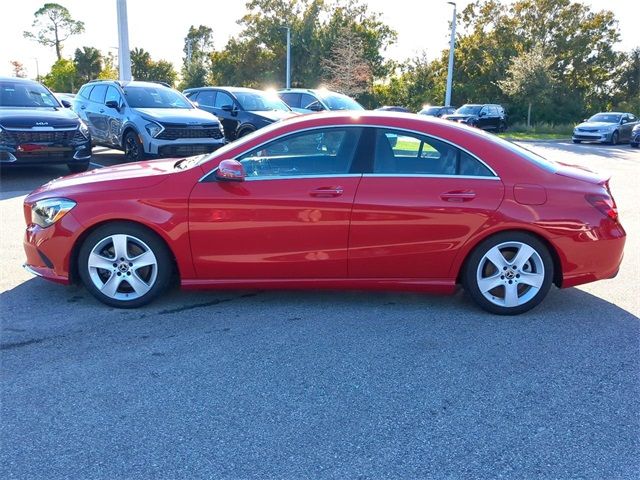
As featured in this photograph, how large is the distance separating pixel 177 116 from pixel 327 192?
7.52 m

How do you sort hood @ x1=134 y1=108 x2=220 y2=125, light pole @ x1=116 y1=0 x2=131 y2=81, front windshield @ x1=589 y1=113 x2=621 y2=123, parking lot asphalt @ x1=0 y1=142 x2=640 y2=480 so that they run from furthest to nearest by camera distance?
front windshield @ x1=589 y1=113 x2=621 y2=123 → light pole @ x1=116 y1=0 x2=131 y2=81 → hood @ x1=134 y1=108 x2=220 y2=125 → parking lot asphalt @ x1=0 y1=142 x2=640 y2=480

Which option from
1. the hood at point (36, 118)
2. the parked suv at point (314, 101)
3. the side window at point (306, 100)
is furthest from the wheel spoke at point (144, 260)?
the side window at point (306, 100)

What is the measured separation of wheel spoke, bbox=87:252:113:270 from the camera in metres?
4.40

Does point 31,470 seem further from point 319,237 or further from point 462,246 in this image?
point 462,246

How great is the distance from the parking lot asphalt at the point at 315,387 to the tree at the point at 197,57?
54.0 m

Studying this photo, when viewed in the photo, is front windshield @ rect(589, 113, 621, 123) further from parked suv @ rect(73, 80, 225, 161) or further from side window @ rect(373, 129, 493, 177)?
side window @ rect(373, 129, 493, 177)

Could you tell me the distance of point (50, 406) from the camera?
3092 mm

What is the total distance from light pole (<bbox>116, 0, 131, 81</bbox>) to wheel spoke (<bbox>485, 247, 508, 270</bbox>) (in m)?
16.8

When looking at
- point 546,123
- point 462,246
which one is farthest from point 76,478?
point 546,123

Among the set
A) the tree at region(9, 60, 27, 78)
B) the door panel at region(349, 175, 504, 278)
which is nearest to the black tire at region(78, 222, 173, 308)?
the door panel at region(349, 175, 504, 278)

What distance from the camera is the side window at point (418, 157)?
Answer: 443 centimetres

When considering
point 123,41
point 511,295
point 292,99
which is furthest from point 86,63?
point 511,295

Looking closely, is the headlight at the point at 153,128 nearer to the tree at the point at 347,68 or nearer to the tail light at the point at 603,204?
the tail light at the point at 603,204

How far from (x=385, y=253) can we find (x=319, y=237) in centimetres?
53
